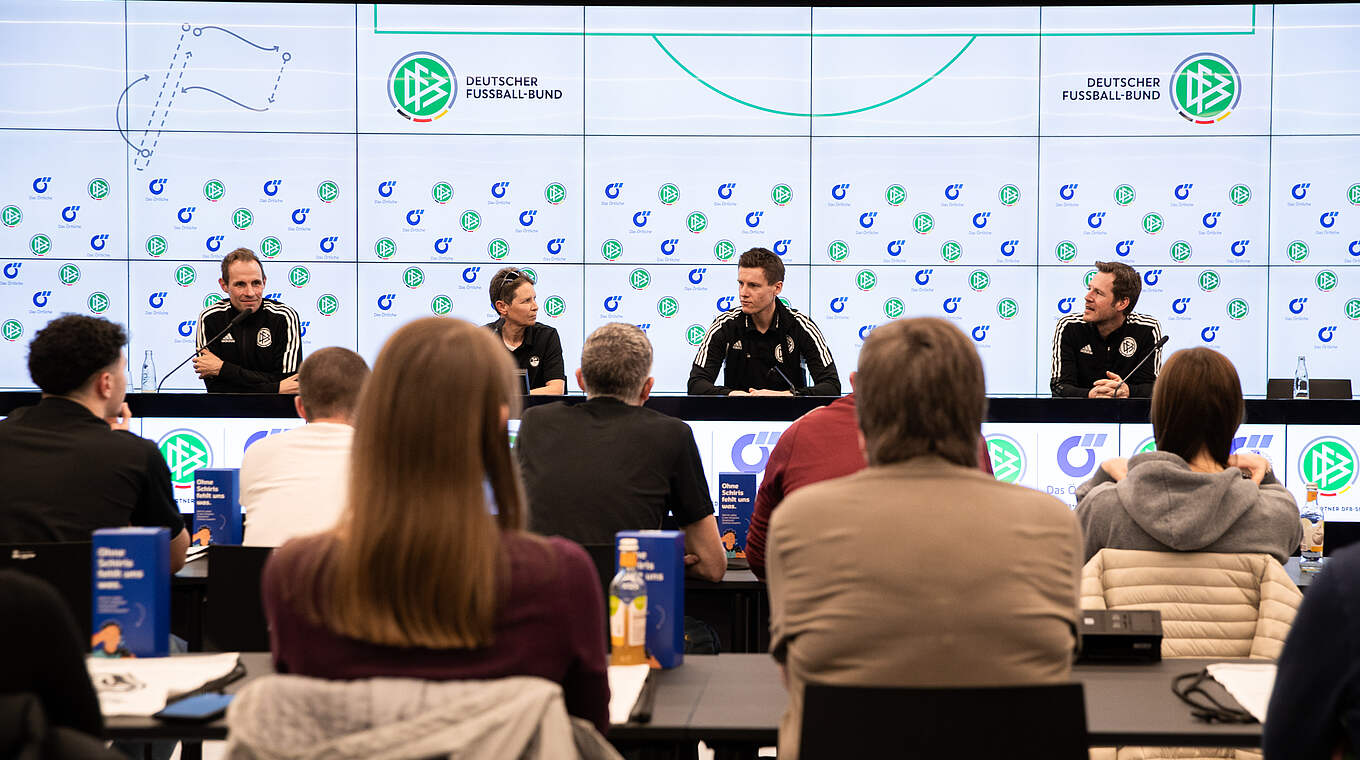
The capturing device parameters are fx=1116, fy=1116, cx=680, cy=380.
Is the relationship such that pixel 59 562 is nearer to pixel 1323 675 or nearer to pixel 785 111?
pixel 1323 675

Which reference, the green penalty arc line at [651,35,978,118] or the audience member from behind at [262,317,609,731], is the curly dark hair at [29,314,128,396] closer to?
the audience member from behind at [262,317,609,731]

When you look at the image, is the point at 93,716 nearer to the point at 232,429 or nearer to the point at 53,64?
the point at 232,429

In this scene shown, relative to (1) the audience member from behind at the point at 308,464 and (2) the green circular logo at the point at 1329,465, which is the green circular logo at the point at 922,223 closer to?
(2) the green circular logo at the point at 1329,465

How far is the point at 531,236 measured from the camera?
6.55 metres

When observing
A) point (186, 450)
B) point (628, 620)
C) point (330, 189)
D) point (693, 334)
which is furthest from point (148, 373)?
point (628, 620)

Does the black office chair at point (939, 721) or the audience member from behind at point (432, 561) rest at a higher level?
the audience member from behind at point (432, 561)

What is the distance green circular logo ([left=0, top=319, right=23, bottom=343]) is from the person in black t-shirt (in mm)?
5695

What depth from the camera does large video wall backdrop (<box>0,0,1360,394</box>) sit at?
643cm

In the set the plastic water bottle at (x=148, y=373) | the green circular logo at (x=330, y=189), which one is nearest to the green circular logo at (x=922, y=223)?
the green circular logo at (x=330, y=189)

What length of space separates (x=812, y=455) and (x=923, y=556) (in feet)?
3.98

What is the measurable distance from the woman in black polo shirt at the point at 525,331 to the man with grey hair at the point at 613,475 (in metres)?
2.59

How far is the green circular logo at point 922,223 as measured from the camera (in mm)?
6523

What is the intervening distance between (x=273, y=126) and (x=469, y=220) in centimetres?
125

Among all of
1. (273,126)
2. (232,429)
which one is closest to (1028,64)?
(273,126)
